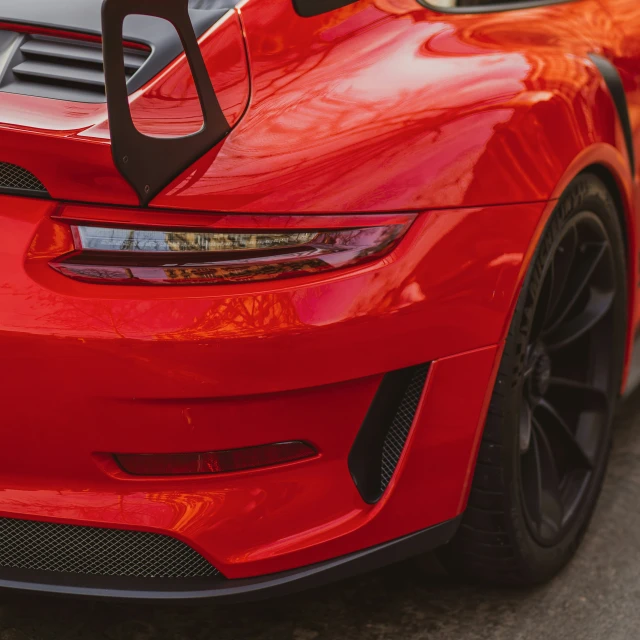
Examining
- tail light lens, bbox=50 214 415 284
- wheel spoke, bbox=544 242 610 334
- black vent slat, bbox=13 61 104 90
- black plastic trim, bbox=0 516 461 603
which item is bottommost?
wheel spoke, bbox=544 242 610 334

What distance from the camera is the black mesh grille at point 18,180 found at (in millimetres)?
1558

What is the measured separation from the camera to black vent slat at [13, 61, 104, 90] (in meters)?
1.67

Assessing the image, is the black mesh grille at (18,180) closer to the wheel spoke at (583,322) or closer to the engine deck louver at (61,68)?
the engine deck louver at (61,68)

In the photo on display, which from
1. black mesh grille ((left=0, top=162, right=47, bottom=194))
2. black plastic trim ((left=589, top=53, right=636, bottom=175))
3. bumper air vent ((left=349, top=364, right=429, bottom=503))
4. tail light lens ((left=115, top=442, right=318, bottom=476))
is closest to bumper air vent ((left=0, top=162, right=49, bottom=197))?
black mesh grille ((left=0, top=162, right=47, bottom=194))

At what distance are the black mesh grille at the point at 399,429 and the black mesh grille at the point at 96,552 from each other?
35 cm

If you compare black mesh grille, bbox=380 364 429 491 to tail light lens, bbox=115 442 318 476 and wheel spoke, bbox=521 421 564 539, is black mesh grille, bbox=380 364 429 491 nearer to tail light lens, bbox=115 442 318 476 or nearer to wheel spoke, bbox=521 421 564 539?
tail light lens, bbox=115 442 318 476

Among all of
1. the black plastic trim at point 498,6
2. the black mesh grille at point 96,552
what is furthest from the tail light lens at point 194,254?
the black plastic trim at point 498,6

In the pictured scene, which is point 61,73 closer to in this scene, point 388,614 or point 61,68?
point 61,68

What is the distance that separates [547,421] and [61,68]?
4.91 feet

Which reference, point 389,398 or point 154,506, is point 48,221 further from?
point 389,398

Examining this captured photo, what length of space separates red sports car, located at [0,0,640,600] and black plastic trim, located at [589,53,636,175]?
256mm

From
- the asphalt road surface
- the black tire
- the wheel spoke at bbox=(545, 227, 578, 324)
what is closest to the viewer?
the black tire

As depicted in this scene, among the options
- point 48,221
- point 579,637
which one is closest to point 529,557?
point 579,637

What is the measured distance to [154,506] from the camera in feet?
5.35
